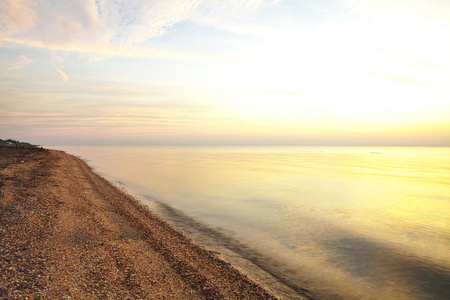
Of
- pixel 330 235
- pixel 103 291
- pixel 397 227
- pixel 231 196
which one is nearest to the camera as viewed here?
pixel 103 291

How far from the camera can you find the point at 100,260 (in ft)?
26.1

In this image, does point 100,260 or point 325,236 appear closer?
point 100,260

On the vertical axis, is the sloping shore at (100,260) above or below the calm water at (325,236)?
above

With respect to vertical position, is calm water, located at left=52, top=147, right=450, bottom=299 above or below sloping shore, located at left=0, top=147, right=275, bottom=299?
below

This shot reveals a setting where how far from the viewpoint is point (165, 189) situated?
84.0 feet

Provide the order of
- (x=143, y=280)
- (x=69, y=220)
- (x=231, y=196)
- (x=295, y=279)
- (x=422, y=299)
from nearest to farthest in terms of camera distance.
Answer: (x=143, y=280)
(x=422, y=299)
(x=295, y=279)
(x=69, y=220)
(x=231, y=196)

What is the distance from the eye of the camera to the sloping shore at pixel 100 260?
250 inches

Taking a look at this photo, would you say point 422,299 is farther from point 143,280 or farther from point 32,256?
point 32,256

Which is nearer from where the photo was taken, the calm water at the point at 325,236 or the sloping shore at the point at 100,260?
the sloping shore at the point at 100,260

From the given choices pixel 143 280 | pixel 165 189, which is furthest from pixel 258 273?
pixel 165 189

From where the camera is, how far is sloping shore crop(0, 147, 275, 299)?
6344 mm

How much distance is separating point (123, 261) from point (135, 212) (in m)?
7.28

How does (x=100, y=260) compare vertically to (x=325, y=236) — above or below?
above

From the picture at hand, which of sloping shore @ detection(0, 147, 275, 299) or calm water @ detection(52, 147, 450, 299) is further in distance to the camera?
calm water @ detection(52, 147, 450, 299)
